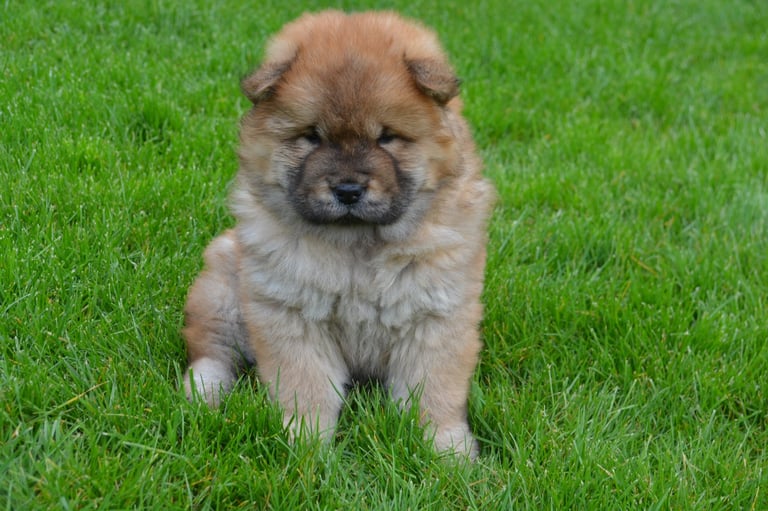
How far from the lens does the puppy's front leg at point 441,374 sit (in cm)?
282

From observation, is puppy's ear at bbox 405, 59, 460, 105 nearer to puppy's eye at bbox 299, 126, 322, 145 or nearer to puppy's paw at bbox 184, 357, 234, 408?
puppy's eye at bbox 299, 126, 322, 145

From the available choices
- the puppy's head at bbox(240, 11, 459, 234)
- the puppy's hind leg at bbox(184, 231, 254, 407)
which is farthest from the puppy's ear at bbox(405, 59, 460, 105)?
the puppy's hind leg at bbox(184, 231, 254, 407)

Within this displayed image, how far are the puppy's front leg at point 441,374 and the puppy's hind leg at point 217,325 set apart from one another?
0.61 metres

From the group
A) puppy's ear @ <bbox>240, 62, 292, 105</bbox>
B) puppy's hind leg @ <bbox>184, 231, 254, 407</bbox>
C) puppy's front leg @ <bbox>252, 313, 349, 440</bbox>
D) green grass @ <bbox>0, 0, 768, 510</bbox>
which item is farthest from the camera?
puppy's hind leg @ <bbox>184, 231, 254, 407</bbox>

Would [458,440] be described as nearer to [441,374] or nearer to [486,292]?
[441,374]

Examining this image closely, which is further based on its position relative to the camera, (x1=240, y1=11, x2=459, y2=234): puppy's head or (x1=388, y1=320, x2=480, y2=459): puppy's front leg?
(x1=388, y1=320, x2=480, y2=459): puppy's front leg

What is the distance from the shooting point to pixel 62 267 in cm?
323

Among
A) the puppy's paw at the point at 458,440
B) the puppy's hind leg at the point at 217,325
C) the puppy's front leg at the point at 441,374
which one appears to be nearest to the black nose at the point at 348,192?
the puppy's front leg at the point at 441,374

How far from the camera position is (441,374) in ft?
9.33

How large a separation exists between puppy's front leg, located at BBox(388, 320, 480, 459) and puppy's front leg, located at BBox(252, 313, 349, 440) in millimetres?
242

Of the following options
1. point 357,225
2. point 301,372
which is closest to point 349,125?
point 357,225

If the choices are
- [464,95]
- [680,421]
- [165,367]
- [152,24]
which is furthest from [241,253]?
[152,24]

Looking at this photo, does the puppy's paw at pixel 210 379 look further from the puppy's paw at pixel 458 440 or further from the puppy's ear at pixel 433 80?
the puppy's ear at pixel 433 80

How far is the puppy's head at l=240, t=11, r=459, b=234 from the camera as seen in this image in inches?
99.0
